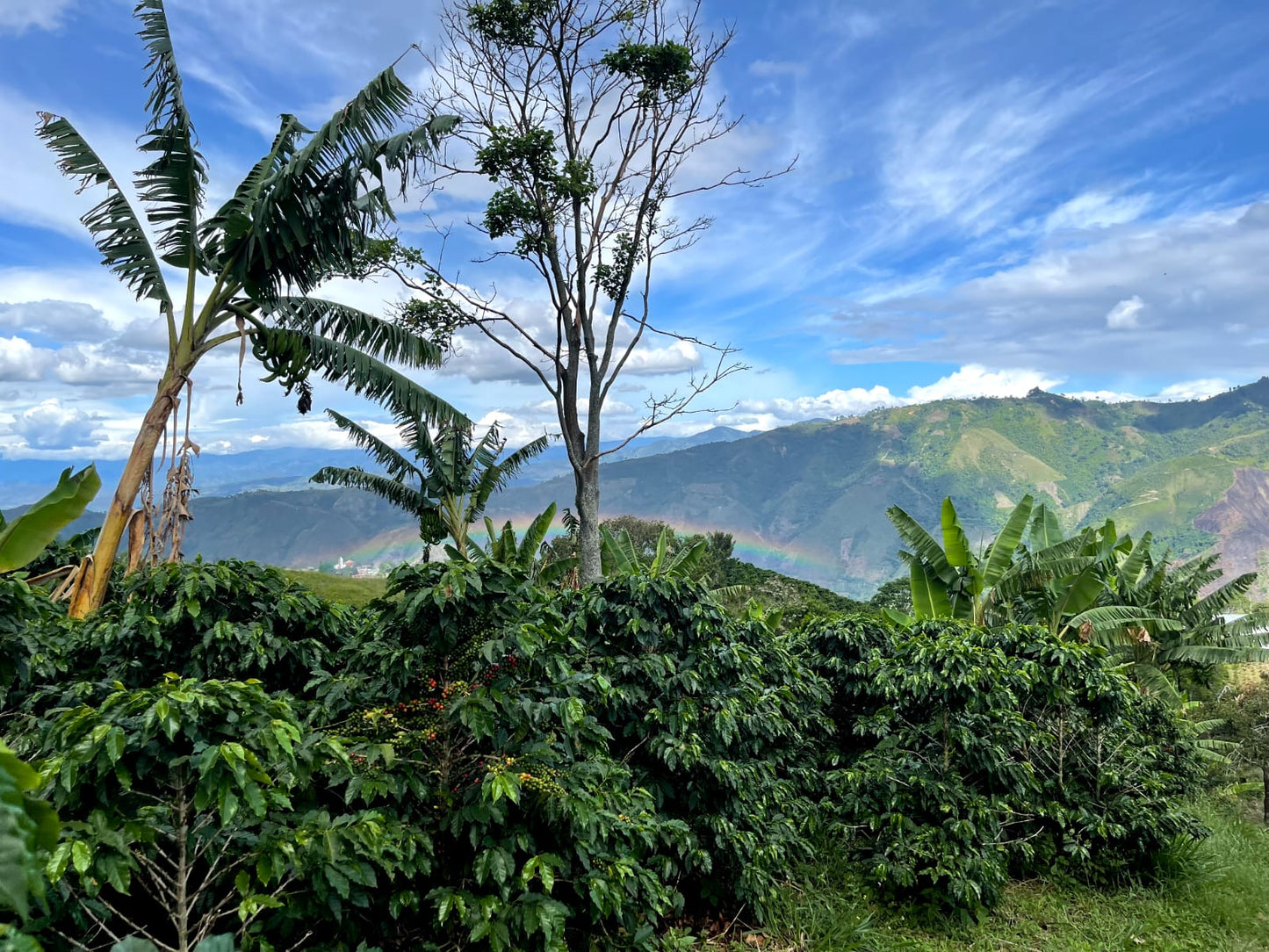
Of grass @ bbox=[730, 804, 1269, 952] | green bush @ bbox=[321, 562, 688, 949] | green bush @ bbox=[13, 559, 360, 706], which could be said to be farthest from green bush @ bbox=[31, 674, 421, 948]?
grass @ bbox=[730, 804, 1269, 952]

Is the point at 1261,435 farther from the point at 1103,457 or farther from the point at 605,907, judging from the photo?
the point at 605,907

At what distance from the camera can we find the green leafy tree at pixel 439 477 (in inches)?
485

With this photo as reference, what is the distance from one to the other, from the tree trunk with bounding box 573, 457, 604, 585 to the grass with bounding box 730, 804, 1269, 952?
7074 millimetres

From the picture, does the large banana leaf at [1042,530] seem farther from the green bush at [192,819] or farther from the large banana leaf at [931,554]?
the green bush at [192,819]

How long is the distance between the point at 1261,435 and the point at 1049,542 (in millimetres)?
202387

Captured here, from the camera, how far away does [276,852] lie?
8.68 feet

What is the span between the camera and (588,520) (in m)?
13.0

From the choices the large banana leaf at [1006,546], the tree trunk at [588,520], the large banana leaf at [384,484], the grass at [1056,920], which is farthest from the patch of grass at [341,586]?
the grass at [1056,920]

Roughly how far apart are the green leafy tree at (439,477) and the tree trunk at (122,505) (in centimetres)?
556

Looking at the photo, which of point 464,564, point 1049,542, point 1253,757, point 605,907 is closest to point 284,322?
point 464,564

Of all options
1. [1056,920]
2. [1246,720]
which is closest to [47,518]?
[1056,920]

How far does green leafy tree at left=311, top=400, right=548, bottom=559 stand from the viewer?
12.3 m

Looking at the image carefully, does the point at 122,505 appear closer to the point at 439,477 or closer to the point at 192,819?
the point at 192,819

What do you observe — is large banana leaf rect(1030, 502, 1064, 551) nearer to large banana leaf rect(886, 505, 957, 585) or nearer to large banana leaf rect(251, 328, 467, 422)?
Result: large banana leaf rect(886, 505, 957, 585)
